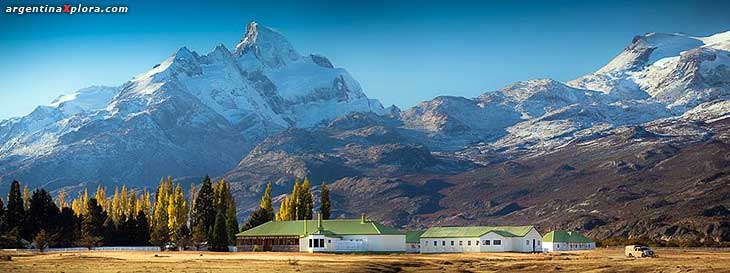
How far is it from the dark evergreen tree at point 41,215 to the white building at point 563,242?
237 ft

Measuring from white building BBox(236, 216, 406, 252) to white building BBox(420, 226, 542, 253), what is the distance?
371 inches

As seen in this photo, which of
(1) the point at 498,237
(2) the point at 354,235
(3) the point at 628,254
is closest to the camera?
(3) the point at 628,254

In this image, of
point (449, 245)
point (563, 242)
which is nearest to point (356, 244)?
point (449, 245)

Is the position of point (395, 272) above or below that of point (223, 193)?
below

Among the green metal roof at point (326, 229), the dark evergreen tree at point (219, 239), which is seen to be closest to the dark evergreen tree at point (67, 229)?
the dark evergreen tree at point (219, 239)

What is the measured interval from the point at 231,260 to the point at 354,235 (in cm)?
3530

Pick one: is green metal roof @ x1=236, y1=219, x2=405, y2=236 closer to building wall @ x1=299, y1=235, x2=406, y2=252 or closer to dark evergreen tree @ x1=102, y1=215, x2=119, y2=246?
building wall @ x1=299, y1=235, x2=406, y2=252

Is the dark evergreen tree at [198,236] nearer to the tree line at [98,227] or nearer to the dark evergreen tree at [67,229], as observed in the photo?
the tree line at [98,227]

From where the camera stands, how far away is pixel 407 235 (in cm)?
15600

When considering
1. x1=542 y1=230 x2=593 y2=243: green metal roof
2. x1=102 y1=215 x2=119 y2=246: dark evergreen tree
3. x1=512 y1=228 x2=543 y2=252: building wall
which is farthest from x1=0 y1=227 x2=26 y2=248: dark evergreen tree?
x1=542 y1=230 x2=593 y2=243: green metal roof

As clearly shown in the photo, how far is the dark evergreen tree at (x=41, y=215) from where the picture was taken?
146m

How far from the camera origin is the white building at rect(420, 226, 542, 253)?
480 feet

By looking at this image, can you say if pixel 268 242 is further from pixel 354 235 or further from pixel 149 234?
pixel 149 234

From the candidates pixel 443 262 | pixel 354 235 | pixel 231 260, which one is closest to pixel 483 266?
pixel 443 262
